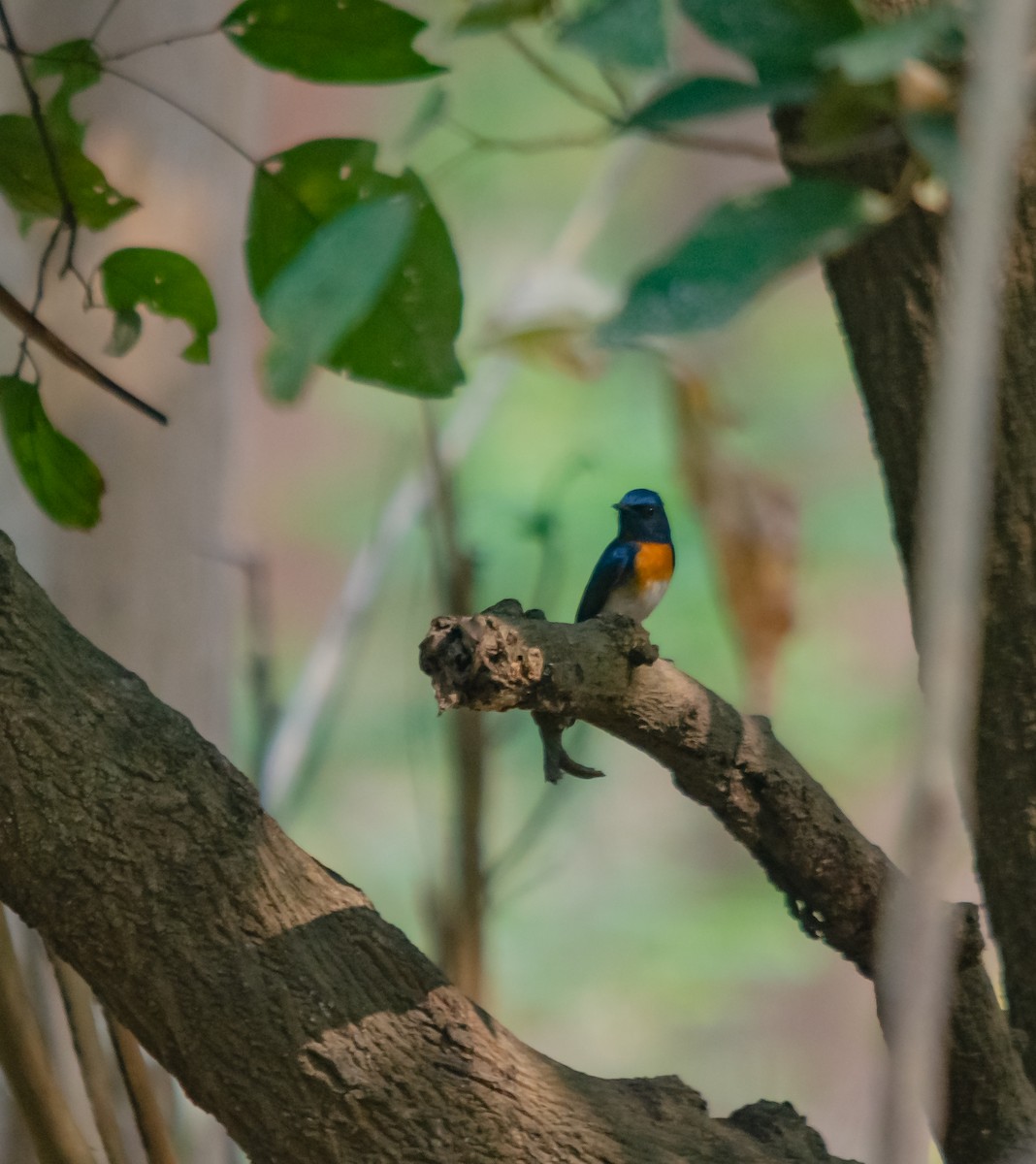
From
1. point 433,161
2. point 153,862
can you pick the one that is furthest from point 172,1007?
point 433,161

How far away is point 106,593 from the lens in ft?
7.25

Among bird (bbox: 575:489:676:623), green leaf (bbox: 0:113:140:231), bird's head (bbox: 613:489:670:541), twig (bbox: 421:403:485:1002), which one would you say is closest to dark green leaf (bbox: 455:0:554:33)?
green leaf (bbox: 0:113:140:231)

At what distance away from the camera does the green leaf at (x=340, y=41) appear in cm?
71

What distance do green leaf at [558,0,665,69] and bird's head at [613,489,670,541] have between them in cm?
183

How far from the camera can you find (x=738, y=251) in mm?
364

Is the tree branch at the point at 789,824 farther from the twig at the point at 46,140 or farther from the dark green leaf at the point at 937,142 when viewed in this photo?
the dark green leaf at the point at 937,142

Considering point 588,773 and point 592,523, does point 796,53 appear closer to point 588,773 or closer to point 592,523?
point 588,773

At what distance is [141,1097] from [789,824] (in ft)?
1.94

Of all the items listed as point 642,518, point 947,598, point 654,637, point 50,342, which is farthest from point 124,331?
point 654,637

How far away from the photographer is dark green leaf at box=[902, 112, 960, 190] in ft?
1.14

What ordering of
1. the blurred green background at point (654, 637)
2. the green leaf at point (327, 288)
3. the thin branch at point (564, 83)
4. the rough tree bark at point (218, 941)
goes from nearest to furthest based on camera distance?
the green leaf at point (327, 288) < the thin branch at point (564, 83) < the rough tree bark at point (218, 941) < the blurred green background at point (654, 637)

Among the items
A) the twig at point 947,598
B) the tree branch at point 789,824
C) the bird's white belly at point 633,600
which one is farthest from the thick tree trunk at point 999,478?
the twig at point 947,598

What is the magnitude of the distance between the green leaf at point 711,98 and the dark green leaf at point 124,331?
25.9 inches

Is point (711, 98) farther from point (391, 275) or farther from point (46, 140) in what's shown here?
point (46, 140)
